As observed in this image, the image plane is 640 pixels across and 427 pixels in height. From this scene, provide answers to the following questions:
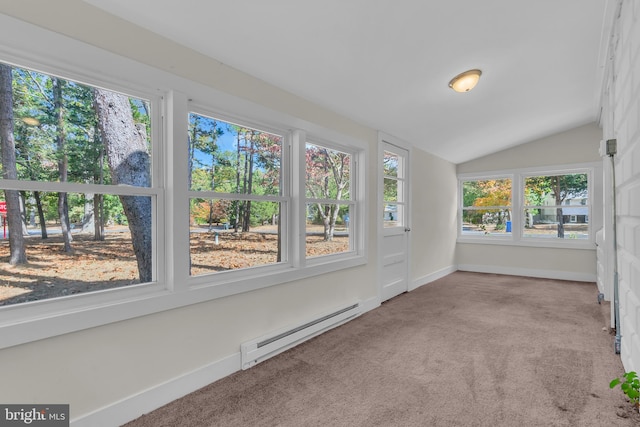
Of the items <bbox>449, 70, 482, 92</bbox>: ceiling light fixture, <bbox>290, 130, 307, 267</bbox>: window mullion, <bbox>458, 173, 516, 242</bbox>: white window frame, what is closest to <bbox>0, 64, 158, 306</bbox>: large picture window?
<bbox>290, 130, 307, 267</bbox>: window mullion

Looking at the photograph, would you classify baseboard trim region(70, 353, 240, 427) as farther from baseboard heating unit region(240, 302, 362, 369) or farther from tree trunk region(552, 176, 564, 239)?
tree trunk region(552, 176, 564, 239)

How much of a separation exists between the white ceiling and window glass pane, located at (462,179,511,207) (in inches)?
89.3

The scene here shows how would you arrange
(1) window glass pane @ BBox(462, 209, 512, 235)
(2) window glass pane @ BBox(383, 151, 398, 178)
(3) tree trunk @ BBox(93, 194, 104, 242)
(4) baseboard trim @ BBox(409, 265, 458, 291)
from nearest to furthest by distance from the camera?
1. (3) tree trunk @ BBox(93, 194, 104, 242)
2. (2) window glass pane @ BBox(383, 151, 398, 178)
3. (4) baseboard trim @ BBox(409, 265, 458, 291)
4. (1) window glass pane @ BBox(462, 209, 512, 235)

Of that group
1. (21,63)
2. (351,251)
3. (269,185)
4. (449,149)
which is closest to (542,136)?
(449,149)

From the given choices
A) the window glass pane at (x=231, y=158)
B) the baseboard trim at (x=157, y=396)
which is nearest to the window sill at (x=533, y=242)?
the window glass pane at (x=231, y=158)

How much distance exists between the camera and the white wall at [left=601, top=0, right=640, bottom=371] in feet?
5.79

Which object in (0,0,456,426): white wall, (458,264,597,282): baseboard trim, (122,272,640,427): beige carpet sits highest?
(0,0,456,426): white wall

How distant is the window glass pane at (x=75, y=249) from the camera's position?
5.11 feet

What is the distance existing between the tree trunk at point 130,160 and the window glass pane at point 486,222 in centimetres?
607

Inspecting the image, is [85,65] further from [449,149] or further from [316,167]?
[449,149]

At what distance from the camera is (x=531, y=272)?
5.85 m

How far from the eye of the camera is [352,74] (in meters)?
2.70

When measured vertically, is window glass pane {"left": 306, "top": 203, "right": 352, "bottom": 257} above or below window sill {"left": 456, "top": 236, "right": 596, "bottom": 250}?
above

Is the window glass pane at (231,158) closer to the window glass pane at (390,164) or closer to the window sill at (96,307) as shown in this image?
the window sill at (96,307)
